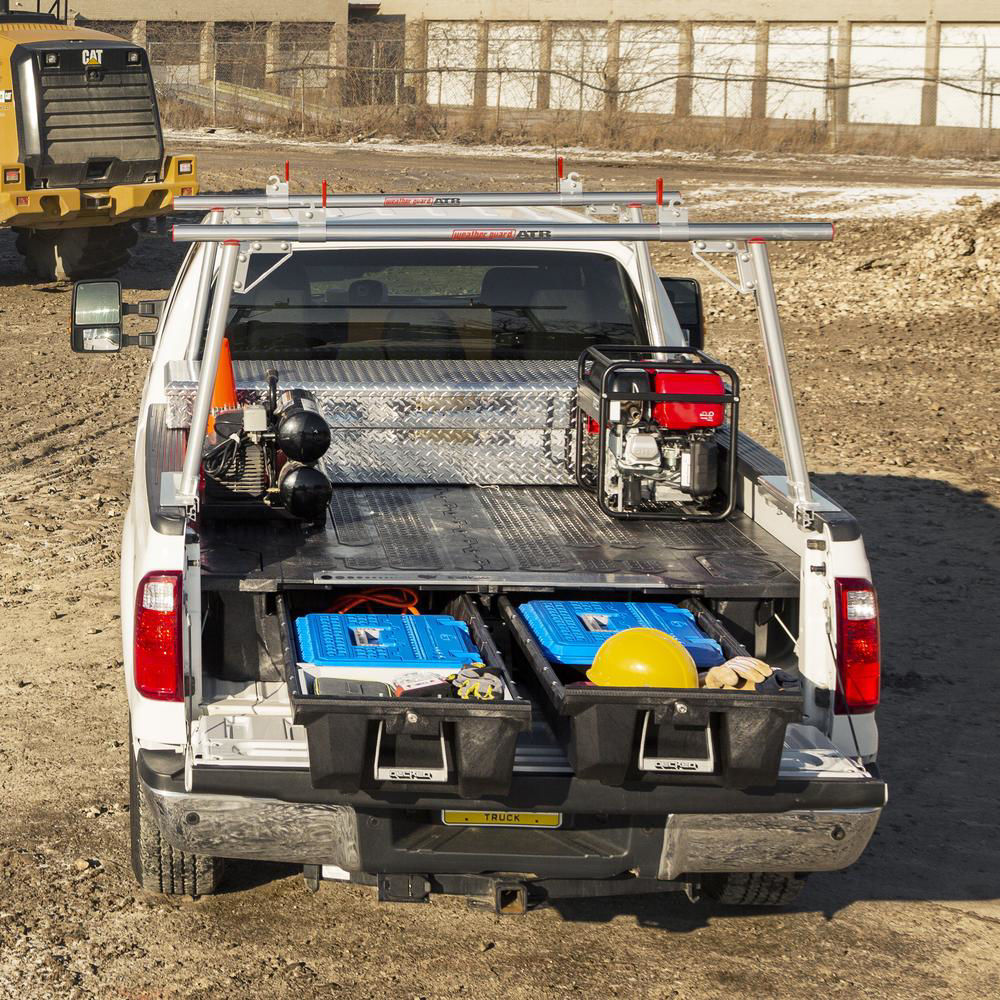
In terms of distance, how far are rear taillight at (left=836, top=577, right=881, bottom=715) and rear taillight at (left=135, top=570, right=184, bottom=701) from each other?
180 centimetres

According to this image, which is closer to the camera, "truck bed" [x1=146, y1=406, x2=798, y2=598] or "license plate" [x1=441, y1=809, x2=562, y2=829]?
"license plate" [x1=441, y1=809, x2=562, y2=829]

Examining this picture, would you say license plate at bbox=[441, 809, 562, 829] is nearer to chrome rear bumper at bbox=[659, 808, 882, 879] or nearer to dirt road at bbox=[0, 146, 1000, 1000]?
chrome rear bumper at bbox=[659, 808, 882, 879]

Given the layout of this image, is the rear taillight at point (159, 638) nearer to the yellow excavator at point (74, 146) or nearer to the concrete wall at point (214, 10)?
the yellow excavator at point (74, 146)

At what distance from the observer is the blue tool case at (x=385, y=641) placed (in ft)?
13.9

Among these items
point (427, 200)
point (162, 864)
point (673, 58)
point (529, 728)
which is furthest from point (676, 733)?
point (673, 58)

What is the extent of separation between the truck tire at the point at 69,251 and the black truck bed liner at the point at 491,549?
1202 centimetres

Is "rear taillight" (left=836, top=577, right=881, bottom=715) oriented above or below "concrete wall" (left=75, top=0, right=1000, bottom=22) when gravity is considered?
below

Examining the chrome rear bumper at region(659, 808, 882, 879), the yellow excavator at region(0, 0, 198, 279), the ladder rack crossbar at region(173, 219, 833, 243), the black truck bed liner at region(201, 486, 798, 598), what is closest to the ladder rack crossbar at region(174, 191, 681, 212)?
the ladder rack crossbar at region(173, 219, 833, 243)

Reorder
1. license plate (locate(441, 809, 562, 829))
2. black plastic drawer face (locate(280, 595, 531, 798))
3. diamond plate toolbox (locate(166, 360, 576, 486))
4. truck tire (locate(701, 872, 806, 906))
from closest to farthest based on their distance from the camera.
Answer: black plastic drawer face (locate(280, 595, 531, 798)), license plate (locate(441, 809, 562, 829)), truck tire (locate(701, 872, 806, 906)), diamond plate toolbox (locate(166, 360, 576, 486))

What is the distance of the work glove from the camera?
161 inches

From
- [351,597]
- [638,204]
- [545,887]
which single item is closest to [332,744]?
[545,887]

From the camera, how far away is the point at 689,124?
114 ft

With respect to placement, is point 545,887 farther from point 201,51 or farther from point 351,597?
point 201,51

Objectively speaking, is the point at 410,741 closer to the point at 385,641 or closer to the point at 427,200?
the point at 385,641
